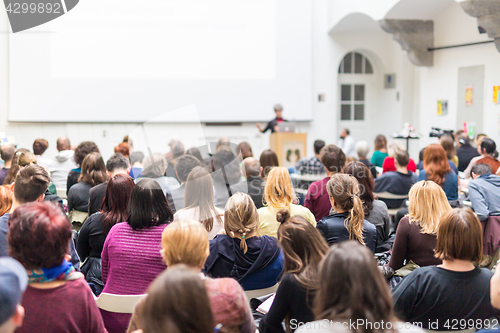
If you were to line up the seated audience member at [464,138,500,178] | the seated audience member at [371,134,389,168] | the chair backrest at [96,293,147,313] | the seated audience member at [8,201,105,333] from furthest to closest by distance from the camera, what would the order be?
the seated audience member at [371,134,389,168]
the seated audience member at [464,138,500,178]
the chair backrest at [96,293,147,313]
the seated audience member at [8,201,105,333]

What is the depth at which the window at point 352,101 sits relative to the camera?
10711 millimetres

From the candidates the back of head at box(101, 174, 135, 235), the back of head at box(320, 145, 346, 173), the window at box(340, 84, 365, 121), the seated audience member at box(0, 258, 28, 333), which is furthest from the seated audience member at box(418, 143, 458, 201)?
the window at box(340, 84, 365, 121)

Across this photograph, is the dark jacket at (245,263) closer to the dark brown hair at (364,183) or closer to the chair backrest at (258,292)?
the chair backrest at (258,292)

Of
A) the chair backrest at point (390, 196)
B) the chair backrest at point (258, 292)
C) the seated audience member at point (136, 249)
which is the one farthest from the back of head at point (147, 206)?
the chair backrest at point (390, 196)

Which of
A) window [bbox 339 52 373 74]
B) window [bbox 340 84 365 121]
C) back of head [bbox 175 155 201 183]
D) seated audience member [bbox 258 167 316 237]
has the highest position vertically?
window [bbox 339 52 373 74]

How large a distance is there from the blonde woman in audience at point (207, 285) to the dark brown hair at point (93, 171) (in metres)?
2.22

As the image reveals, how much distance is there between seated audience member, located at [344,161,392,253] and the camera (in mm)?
3346

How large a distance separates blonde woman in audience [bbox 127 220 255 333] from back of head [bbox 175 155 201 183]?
60cm

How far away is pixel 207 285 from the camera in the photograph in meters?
1.60

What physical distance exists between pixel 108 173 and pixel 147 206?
1872mm

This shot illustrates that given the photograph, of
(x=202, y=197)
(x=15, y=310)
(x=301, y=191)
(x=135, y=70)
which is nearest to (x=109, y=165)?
(x=202, y=197)

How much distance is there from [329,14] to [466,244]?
29.1 ft

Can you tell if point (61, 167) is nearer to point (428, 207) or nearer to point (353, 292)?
point (428, 207)

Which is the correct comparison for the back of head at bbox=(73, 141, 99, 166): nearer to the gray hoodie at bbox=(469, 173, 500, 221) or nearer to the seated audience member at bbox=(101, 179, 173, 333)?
the seated audience member at bbox=(101, 179, 173, 333)
